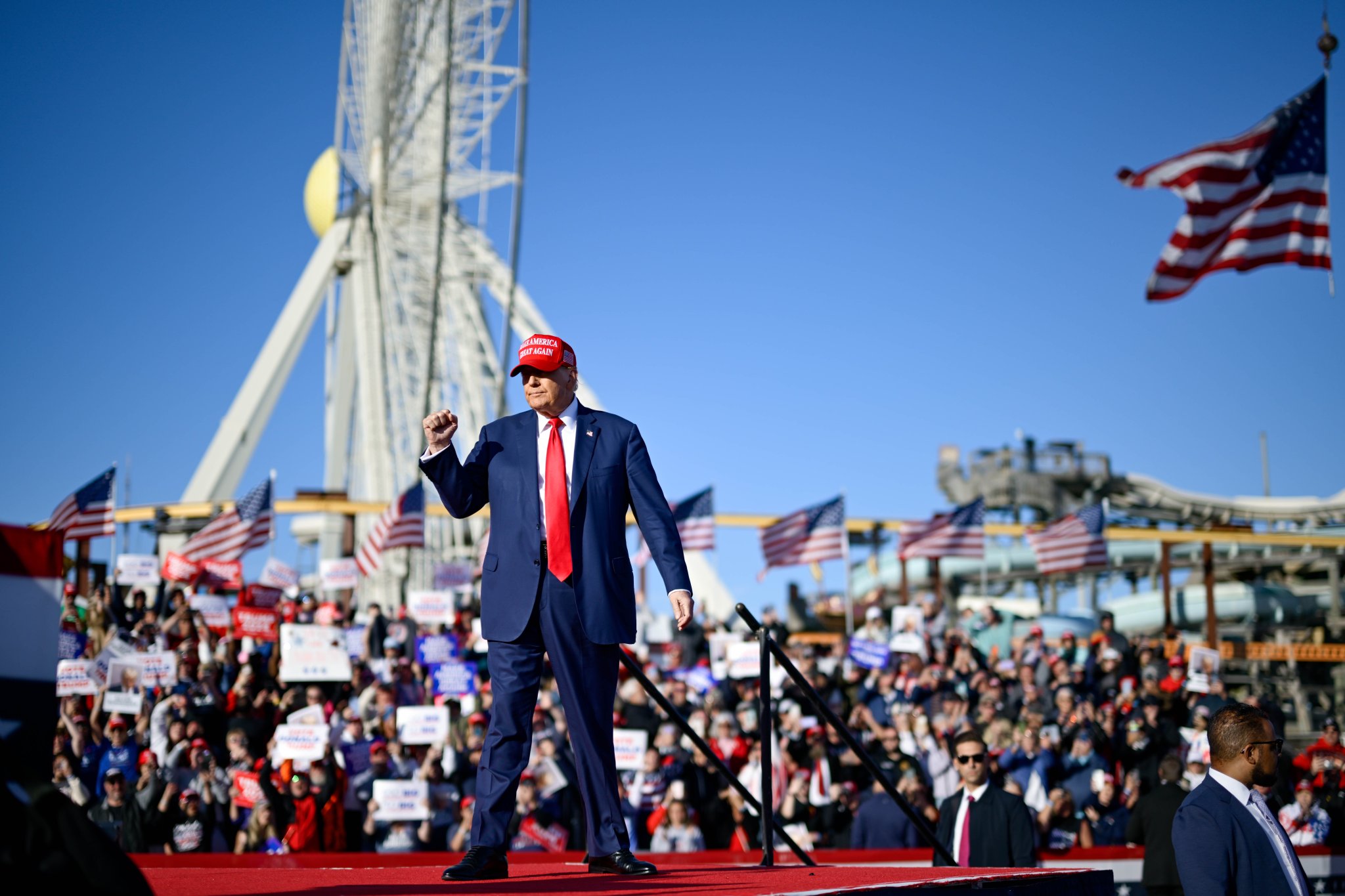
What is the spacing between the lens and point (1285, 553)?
31.7 m

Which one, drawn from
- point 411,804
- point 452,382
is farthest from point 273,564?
point 452,382

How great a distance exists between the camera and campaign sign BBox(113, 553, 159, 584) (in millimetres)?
14906

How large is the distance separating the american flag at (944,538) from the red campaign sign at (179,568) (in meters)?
9.28

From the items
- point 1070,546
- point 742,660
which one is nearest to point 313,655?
point 742,660

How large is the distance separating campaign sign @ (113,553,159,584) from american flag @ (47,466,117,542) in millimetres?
486

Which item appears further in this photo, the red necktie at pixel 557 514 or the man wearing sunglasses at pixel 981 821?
the man wearing sunglasses at pixel 981 821

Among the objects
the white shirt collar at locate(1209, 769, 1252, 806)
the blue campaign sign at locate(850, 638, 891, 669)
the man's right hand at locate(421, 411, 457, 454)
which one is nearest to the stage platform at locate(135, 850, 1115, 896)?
the white shirt collar at locate(1209, 769, 1252, 806)

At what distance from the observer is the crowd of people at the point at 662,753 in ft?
31.3

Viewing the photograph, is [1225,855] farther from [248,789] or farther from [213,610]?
[213,610]

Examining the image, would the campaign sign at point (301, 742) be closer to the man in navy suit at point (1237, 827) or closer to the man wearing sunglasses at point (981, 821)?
the man wearing sunglasses at point (981, 821)

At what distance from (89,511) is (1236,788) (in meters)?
13.9

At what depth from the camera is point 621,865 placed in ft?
13.9

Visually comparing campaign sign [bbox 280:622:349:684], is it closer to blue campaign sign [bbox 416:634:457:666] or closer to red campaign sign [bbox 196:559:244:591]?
blue campaign sign [bbox 416:634:457:666]

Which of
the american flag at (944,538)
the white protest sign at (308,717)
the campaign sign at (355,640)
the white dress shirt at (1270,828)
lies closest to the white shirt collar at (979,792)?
the white dress shirt at (1270,828)
